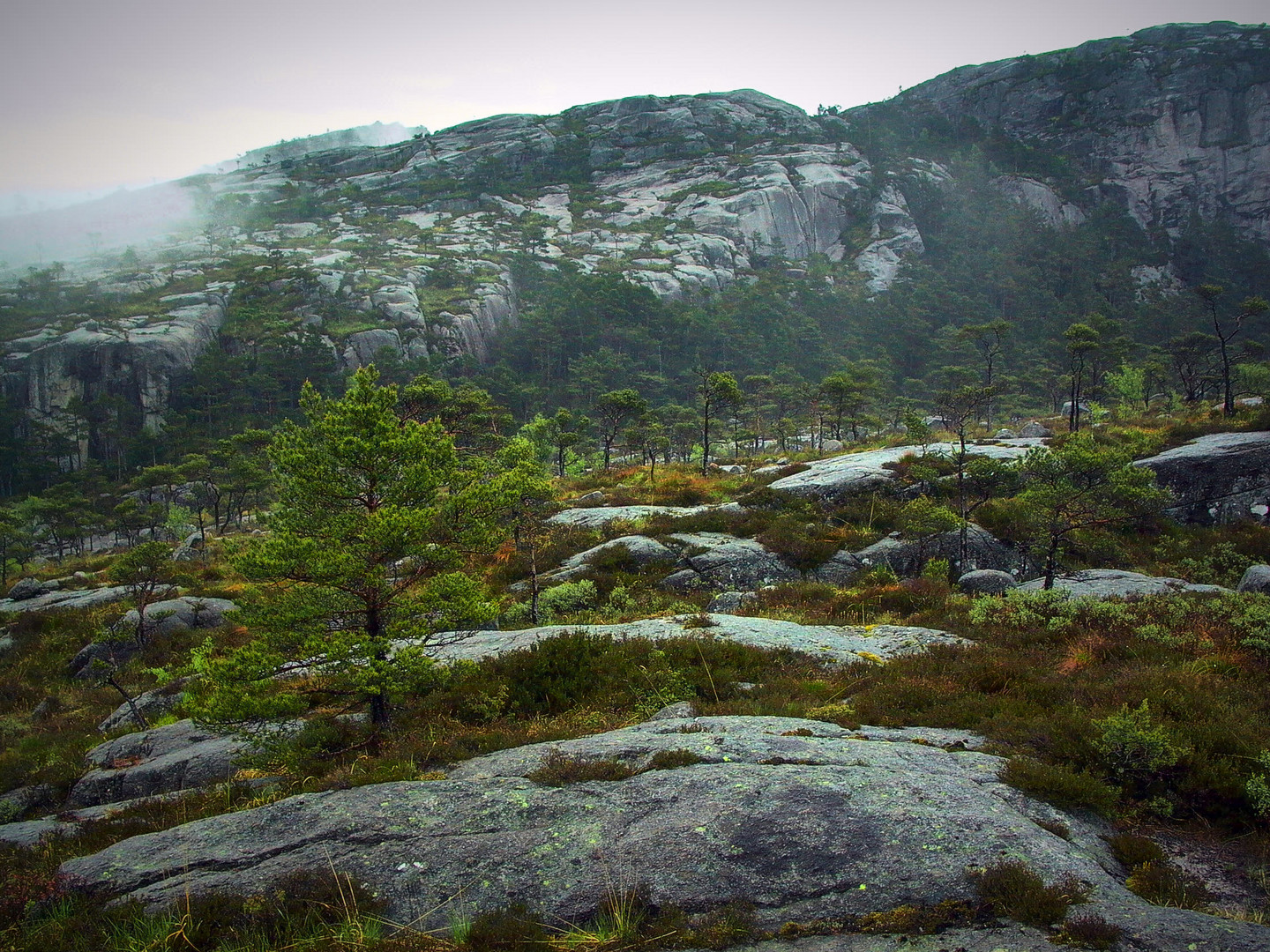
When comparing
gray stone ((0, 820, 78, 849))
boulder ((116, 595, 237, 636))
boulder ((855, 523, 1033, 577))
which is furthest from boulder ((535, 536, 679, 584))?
boulder ((116, 595, 237, 636))

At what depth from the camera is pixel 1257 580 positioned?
1603 centimetres

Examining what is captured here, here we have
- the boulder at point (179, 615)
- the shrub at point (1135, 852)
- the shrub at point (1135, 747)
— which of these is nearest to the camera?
the shrub at point (1135, 852)

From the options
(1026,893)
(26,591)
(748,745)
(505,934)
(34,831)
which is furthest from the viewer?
(26,591)

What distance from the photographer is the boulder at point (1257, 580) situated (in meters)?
15.9

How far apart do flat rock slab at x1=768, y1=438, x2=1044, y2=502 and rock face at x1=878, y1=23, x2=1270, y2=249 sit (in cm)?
13845

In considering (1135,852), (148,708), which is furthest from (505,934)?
(148,708)

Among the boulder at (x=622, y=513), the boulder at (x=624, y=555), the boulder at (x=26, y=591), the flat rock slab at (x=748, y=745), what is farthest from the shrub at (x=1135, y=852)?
the boulder at (x=26, y=591)

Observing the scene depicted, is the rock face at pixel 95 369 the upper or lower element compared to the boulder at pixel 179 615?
upper

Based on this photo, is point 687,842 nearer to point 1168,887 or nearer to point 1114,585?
point 1168,887

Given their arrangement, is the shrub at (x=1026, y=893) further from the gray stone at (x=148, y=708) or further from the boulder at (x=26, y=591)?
the boulder at (x=26, y=591)

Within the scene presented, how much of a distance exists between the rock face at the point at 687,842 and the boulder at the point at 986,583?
12357 mm

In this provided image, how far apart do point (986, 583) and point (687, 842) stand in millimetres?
16249

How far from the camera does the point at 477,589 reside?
10656 millimetres

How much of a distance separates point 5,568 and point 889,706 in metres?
60.0
